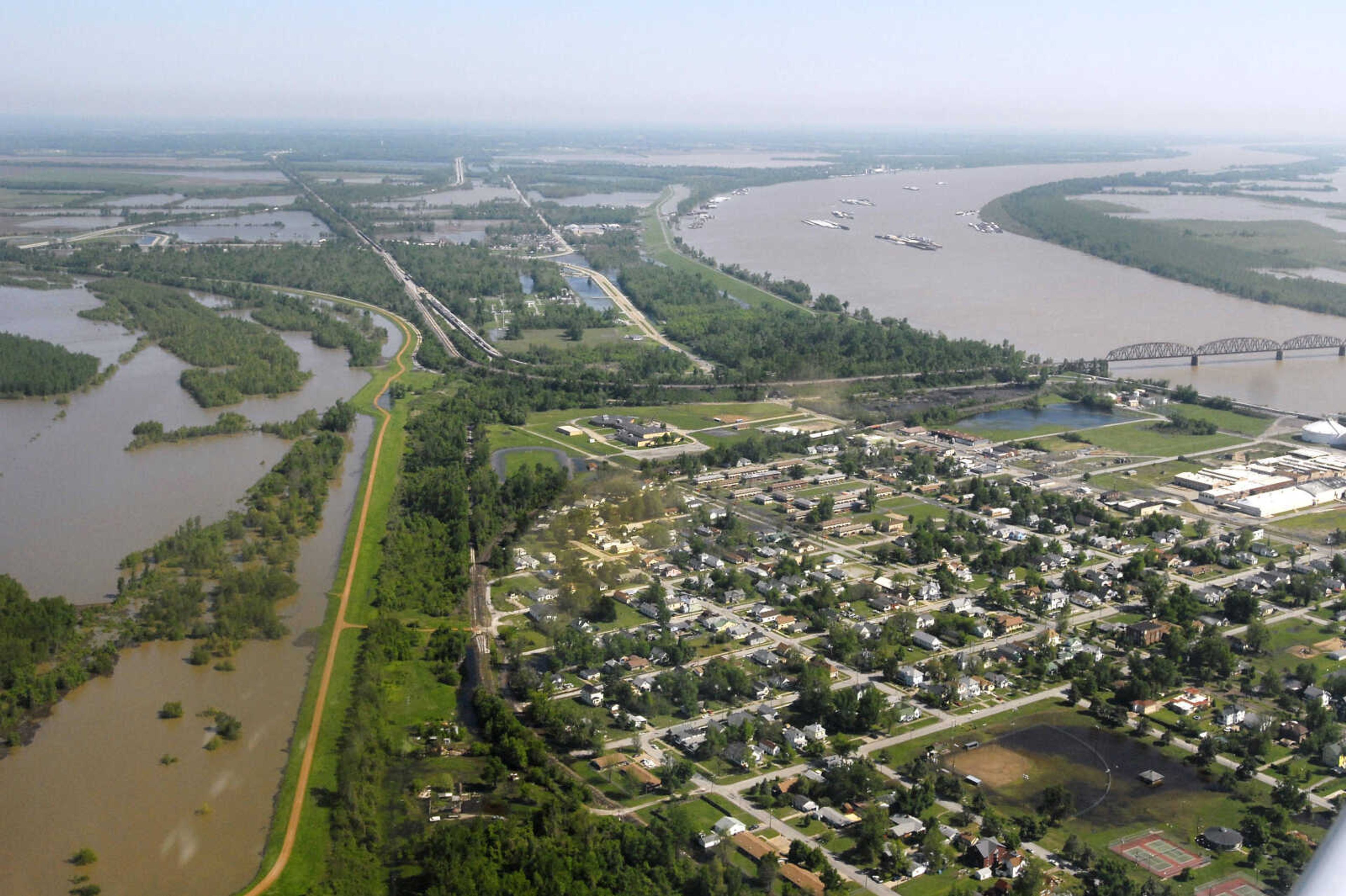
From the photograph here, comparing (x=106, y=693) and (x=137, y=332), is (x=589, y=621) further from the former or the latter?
(x=137, y=332)

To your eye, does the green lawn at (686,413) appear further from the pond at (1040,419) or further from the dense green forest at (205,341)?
the dense green forest at (205,341)

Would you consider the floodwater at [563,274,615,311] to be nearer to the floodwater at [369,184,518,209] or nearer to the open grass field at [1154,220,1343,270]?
the floodwater at [369,184,518,209]

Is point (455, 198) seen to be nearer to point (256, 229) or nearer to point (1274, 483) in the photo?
point (256, 229)

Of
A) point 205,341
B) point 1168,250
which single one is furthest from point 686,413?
point 1168,250

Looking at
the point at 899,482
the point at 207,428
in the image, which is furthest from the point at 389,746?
the point at 207,428

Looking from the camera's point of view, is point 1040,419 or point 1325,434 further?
point 1040,419
